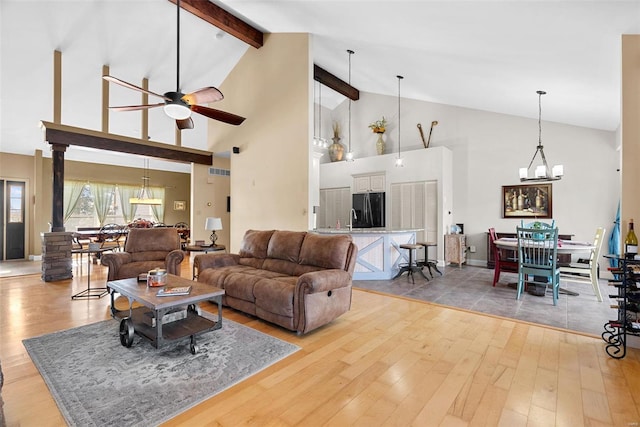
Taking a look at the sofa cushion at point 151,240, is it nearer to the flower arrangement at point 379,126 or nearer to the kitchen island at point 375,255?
the kitchen island at point 375,255

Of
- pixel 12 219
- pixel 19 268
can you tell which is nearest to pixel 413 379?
pixel 19 268

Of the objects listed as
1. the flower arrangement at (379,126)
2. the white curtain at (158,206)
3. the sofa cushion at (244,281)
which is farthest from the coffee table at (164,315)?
the white curtain at (158,206)

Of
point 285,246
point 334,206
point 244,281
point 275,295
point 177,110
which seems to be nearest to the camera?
point 275,295

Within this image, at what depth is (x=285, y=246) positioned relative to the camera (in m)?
3.88

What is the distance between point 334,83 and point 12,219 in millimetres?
9071

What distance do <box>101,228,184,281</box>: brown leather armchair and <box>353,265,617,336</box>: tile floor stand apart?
292 cm

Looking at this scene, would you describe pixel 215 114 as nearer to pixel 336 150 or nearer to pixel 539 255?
pixel 539 255

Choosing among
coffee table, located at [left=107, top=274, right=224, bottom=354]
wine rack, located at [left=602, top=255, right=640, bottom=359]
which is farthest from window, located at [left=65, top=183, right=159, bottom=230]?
wine rack, located at [left=602, top=255, right=640, bottom=359]

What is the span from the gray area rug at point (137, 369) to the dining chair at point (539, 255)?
134 inches

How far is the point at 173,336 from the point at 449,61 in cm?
488

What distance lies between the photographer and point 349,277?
3295mm

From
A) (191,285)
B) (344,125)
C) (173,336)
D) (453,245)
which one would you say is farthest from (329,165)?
(173,336)

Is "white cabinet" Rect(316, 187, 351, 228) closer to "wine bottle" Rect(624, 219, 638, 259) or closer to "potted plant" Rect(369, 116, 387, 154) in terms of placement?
"potted plant" Rect(369, 116, 387, 154)

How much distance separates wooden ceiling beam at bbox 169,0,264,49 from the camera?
4695 millimetres
